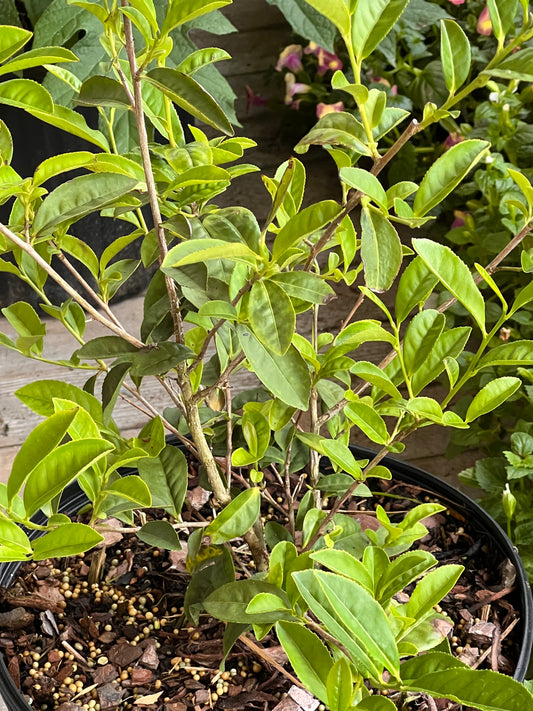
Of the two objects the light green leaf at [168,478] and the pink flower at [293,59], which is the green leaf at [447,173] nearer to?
the light green leaf at [168,478]

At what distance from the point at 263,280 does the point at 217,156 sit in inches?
5.5

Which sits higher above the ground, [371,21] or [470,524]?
[371,21]

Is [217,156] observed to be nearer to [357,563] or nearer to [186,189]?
[186,189]

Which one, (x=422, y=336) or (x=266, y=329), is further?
(x=422, y=336)

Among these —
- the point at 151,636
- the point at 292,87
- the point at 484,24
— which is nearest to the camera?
the point at 151,636

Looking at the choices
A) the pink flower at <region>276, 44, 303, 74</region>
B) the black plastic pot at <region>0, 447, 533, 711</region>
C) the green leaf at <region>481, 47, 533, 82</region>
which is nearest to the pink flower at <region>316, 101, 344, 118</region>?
the pink flower at <region>276, 44, 303, 74</region>

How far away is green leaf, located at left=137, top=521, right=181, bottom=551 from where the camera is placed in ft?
2.35

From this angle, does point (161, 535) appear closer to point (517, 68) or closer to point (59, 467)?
point (59, 467)

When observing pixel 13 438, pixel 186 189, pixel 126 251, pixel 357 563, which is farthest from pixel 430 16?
pixel 357 563

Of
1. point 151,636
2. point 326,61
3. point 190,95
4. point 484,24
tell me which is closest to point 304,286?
point 190,95

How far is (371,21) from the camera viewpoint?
0.50 meters

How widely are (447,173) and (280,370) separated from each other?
6.9 inches

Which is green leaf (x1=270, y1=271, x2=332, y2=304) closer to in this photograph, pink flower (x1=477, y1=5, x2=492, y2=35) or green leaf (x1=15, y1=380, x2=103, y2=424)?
green leaf (x1=15, y1=380, x2=103, y2=424)

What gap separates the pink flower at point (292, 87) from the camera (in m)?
2.17
